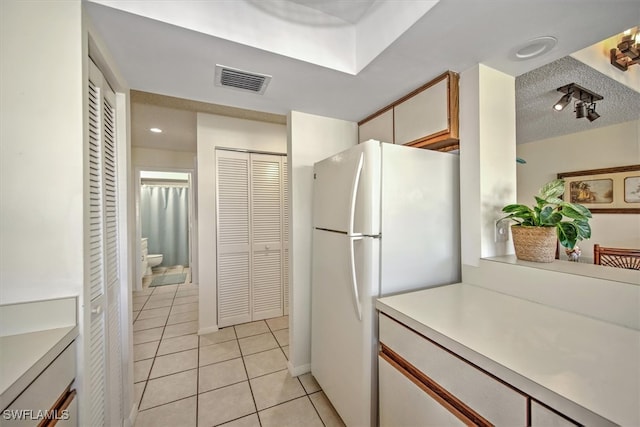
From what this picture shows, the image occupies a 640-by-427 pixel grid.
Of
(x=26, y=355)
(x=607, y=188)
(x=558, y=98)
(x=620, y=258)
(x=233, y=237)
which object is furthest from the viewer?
(x=607, y=188)

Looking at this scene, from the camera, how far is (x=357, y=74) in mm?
1517

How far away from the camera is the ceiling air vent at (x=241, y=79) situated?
1.48m

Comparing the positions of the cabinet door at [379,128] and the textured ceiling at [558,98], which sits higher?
the textured ceiling at [558,98]

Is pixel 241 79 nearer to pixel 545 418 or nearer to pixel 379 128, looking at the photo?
pixel 379 128

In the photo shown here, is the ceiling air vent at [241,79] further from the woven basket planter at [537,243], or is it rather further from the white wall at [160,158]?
the white wall at [160,158]

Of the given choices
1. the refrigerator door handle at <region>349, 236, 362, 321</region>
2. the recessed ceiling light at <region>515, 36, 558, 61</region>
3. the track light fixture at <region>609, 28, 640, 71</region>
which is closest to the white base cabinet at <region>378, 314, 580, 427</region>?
the refrigerator door handle at <region>349, 236, 362, 321</region>

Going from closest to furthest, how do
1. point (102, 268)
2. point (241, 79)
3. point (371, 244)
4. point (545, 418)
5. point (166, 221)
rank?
point (545, 418) → point (102, 268) → point (371, 244) → point (241, 79) → point (166, 221)

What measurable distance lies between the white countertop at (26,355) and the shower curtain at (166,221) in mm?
5622

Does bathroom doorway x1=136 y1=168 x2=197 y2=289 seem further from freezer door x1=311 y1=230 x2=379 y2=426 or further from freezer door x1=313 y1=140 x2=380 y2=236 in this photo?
freezer door x1=313 y1=140 x2=380 y2=236

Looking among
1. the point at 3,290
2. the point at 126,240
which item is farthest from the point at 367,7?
the point at 3,290

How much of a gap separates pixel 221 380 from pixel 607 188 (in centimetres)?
554

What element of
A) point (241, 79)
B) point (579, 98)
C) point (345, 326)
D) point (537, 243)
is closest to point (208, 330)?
point (345, 326)

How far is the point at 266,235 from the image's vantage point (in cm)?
311

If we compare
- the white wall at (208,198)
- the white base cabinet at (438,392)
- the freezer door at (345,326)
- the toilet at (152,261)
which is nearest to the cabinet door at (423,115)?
the freezer door at (345,326)
